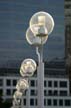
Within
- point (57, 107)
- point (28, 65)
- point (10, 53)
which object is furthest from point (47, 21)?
point (10, 53)

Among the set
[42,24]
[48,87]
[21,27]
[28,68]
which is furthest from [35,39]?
[21,27]

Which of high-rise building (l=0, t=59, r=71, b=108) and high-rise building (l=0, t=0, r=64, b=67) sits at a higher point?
high-rise building (l=0, t=0, r=64, b=67)

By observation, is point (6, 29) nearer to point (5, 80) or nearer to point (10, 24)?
point (10, 24)

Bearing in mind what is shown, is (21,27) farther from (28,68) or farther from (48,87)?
(28,68)

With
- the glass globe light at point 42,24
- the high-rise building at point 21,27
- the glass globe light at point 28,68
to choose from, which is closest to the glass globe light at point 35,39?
the glass globe light at point 42,24

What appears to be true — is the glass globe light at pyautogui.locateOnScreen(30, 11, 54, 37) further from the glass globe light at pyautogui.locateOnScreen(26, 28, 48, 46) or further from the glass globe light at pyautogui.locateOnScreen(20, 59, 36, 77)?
the glass globe light at pyautogui.locateOnScreen(20, 59, 36, 77)

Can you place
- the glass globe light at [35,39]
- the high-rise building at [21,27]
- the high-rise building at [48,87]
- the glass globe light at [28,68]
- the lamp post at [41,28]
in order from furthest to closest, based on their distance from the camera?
the high-rise building at [21,27], the high-rise building at [48,87], the glass globe light at [28,68], the glass globe light at [35,39], the lamp post at [41,28]

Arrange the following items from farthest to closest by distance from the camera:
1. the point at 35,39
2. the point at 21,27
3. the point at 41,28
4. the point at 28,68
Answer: the point at 21,27 → the point at 28,68 → the point at 35,39 → the point at 41,28

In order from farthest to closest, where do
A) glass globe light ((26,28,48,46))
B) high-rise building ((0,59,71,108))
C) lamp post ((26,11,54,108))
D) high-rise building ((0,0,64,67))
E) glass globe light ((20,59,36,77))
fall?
high-rise building ((0,0,64,67)) → high-rise building ((0,59,71,108)) → glass globe light ((20,59,36,77)) → glass globe light ((26,28,48,46)) → lamp post ((26,11,54,108))

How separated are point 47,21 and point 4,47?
103533mm

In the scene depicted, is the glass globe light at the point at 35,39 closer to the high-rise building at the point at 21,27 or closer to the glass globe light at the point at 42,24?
the glass globe light at the point at 42,24

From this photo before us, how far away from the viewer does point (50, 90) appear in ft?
341

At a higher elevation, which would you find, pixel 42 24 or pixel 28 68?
pixel 42 24

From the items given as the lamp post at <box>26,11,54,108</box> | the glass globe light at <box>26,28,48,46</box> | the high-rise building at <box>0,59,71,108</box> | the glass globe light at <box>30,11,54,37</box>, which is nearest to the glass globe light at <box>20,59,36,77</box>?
the glass globe light at <box>26,28,48,46</box>
